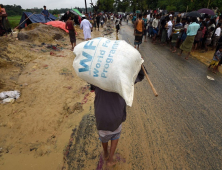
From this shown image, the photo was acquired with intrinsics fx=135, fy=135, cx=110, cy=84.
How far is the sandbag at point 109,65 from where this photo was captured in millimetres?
1124

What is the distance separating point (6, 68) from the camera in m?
4.23

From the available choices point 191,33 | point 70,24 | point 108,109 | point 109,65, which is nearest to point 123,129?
point 108,109

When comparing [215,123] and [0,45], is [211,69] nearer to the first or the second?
[215,123]

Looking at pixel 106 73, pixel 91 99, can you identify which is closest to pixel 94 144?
pixel 91 99

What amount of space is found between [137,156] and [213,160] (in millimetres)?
1036

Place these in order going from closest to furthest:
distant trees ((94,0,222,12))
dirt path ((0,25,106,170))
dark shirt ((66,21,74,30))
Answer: dirt path ((0,25,106,170)) → dark shirt ((66,21,74,30)) → distant trees ((94,0,222,12))

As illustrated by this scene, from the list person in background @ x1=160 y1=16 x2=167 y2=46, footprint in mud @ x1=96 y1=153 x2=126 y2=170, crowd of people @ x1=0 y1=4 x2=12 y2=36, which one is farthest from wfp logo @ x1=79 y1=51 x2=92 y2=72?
crowd of people @ x1=0 y1=4 x2=12 y2=36

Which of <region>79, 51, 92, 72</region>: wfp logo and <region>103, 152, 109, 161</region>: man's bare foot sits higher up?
<region>79, 51, 92, 72</region>: wfp logo

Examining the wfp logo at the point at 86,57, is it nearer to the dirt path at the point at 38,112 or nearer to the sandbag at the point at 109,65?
the sandbag at the point at 109,65

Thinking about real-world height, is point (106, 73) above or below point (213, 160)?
above

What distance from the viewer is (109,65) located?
3.74ft

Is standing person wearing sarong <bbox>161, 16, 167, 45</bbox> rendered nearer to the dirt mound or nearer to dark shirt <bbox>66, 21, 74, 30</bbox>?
dark shirt <bbox>66, 21, 74, 30</bbox>

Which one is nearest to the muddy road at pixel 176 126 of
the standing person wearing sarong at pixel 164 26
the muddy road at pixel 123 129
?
the muddy road at pixel 123 129

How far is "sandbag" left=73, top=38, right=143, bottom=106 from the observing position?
1124 mm
